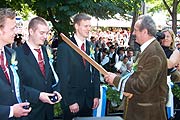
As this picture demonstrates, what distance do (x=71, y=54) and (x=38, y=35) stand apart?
0.64 metres

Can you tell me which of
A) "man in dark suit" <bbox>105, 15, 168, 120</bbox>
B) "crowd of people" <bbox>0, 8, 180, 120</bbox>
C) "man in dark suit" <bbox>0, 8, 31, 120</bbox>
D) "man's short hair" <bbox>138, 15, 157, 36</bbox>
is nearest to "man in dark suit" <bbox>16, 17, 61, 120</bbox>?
"crowd of people" <bbox>0, 8, 180, 120</bbox>

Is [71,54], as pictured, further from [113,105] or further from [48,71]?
[113,105]

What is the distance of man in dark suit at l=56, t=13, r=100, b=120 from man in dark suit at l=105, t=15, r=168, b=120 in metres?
0.37

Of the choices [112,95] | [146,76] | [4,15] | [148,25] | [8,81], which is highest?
[4,15]

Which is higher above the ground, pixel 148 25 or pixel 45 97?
pixel 148 25

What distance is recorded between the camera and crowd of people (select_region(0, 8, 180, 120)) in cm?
332

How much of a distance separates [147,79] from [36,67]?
116 centimetres

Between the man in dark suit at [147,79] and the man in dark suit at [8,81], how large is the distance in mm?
1349

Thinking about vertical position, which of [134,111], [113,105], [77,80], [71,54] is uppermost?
[71,54]

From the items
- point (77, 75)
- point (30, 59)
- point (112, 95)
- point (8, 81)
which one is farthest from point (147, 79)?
point (112, 95)

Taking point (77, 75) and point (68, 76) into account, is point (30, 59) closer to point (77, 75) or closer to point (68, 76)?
point (68, 76)

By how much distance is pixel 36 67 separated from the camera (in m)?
3.98

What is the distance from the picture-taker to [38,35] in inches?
157

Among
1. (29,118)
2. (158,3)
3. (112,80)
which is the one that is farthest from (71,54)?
(158,3)
